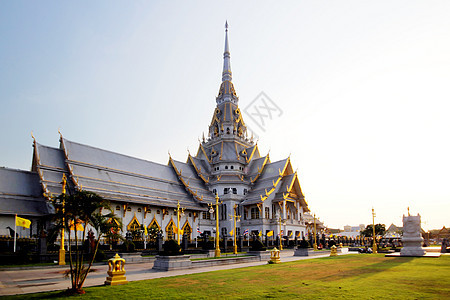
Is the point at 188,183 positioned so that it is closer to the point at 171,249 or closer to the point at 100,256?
the point at 100,256

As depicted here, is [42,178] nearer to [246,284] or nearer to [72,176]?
[72,176]

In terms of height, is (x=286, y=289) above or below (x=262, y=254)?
above

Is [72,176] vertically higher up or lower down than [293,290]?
higher up

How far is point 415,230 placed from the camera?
24.6m

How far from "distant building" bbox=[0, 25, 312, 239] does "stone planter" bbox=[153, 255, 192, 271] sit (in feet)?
52.5

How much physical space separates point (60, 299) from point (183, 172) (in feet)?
143

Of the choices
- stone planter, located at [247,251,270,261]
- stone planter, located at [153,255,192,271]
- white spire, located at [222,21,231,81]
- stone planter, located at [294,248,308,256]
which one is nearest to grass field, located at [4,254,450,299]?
stone planter, located at [153,255,192,271]

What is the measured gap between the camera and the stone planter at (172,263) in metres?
17.8

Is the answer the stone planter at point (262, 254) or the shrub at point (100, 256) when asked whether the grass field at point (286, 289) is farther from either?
the stone planter at point (262, 254)

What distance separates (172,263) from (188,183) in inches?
1242

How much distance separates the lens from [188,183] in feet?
162

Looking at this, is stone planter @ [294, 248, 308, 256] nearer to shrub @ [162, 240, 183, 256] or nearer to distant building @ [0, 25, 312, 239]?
distant building @ [0, 25, 312, 239]

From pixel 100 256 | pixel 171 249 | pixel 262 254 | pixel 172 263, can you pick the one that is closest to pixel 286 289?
pixel 172 263

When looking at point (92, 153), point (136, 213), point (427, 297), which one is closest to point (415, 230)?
point (427, 297)
